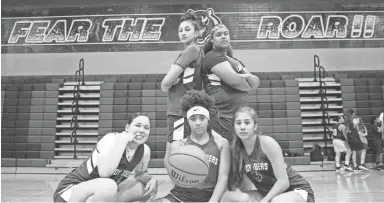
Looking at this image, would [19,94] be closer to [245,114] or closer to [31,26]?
[31,26]

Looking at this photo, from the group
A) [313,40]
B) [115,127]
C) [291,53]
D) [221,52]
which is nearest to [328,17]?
[313,40]

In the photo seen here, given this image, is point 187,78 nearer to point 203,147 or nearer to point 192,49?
point 192,49

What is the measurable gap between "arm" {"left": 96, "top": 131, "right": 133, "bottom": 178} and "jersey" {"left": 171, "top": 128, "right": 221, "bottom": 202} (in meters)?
0.42

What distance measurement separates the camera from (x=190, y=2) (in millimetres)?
8797

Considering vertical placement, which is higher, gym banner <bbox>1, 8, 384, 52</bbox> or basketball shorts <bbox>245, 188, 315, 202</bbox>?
gym banner <bbox>1, 8, 384, 52</bbox>

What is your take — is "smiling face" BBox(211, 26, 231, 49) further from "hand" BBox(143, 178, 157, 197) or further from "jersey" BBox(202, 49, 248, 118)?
"hand" BBox(143, 178, 157, 197)

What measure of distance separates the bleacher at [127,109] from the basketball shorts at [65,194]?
4370 mm

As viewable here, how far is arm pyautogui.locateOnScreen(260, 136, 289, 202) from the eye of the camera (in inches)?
72.3

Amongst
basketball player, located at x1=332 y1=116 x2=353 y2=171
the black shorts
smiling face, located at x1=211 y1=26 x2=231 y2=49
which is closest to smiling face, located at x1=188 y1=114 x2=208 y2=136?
smiling face, located at x1=211 y1=26 x2=231 y2=49

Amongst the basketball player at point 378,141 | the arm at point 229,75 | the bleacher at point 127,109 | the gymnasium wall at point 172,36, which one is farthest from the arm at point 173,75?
the gymnasium wall at point 172,36

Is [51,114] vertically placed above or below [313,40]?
below

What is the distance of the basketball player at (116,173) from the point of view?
1955 mm

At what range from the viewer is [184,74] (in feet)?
6.88

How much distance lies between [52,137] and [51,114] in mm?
597
